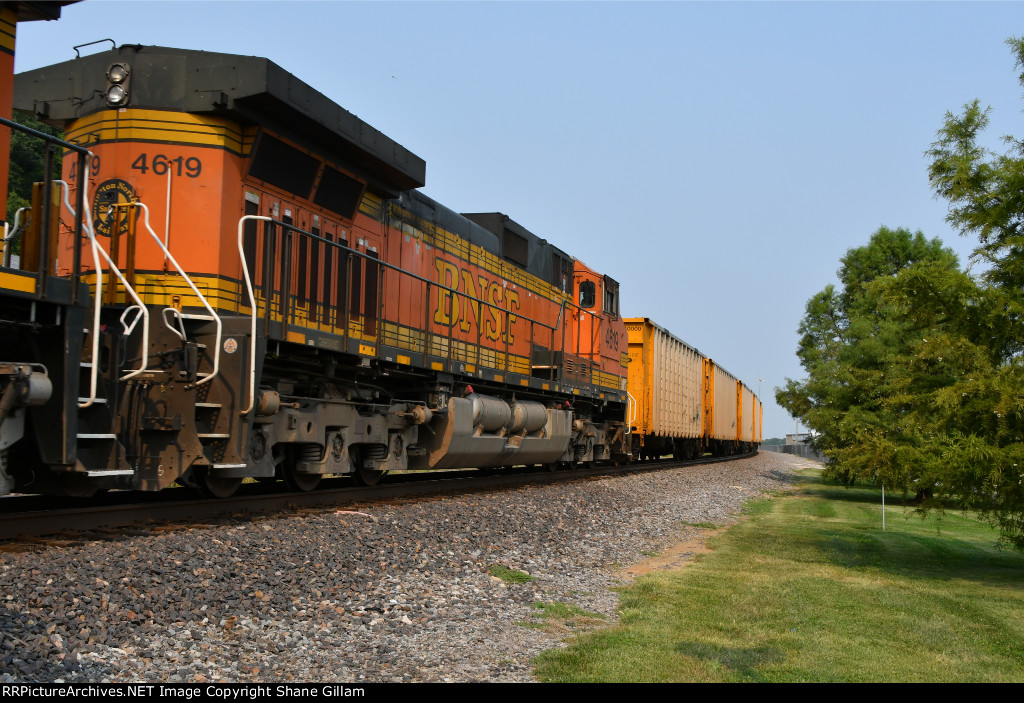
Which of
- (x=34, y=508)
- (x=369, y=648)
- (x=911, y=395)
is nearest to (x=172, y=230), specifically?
(x=34, y=508)

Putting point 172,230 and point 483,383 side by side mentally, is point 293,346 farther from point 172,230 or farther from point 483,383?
point 483,383

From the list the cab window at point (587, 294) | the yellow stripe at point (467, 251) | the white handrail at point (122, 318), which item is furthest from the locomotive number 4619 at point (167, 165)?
the cab window at point (587, 294)

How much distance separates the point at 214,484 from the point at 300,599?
10.4 ft

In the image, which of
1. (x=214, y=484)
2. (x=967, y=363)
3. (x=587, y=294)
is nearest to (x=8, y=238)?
(x=214, y=484)

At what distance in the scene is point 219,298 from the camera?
8.03m

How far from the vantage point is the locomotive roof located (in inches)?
312

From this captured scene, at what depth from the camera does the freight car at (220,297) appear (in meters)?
6.00

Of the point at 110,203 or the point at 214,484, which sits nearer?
the point at 110,203

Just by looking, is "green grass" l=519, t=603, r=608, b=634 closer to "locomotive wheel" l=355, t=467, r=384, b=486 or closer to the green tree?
the green tree

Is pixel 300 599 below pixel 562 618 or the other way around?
the other way around

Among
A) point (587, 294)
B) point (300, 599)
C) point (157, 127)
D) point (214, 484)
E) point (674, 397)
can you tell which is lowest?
point (300, 599)

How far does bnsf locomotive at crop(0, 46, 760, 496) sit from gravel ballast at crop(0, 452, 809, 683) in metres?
0.87

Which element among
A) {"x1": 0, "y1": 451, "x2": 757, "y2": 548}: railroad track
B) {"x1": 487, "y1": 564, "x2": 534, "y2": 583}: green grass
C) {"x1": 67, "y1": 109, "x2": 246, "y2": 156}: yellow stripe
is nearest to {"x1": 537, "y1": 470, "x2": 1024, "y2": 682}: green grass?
{"x1": 487, "y1": 564, "x2": 534, "y2": 583}: green grass

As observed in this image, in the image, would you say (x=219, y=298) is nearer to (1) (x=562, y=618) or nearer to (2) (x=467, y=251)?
(1) (x=562, y=618)
